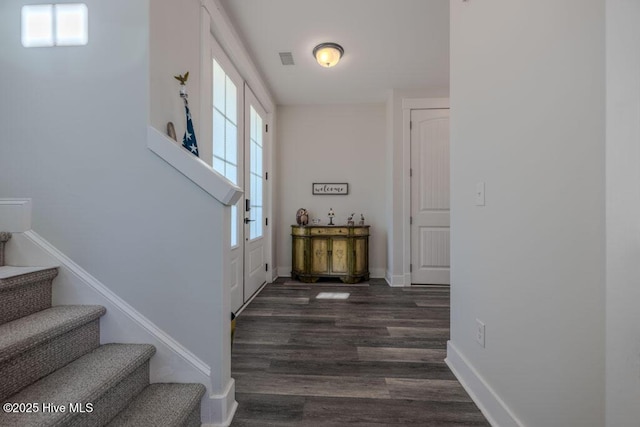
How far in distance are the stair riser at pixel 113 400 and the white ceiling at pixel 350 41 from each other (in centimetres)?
259

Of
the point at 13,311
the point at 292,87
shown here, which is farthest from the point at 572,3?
the point at 292,87

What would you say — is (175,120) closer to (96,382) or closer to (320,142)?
(96,382)

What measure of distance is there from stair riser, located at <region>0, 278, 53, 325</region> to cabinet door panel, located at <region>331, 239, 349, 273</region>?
3.12 meters

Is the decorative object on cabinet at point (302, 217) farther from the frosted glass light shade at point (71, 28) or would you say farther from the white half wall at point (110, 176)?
the frosted glass light shade at point (71, 28)

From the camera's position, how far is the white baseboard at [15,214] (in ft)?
4.62

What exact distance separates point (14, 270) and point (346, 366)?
175cm

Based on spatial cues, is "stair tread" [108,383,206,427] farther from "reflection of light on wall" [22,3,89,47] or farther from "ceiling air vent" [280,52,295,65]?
"ceiling air vent" [280,52,295,65]

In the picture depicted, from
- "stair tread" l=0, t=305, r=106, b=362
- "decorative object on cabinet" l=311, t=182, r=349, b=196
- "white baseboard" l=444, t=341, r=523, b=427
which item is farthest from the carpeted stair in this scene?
"decorative object on cabinet" l=311, t=182, r=349, b=196

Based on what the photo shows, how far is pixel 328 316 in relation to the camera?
9.22ft

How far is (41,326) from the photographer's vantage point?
45.0 inches

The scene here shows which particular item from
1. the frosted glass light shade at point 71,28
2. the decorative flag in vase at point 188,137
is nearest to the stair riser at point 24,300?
the decorative flag in vase at point 188,137

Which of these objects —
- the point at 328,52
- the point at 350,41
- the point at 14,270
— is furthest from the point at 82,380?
the point at 350,41

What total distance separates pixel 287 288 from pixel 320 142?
84.7 inches

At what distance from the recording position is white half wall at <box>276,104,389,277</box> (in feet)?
14.7
